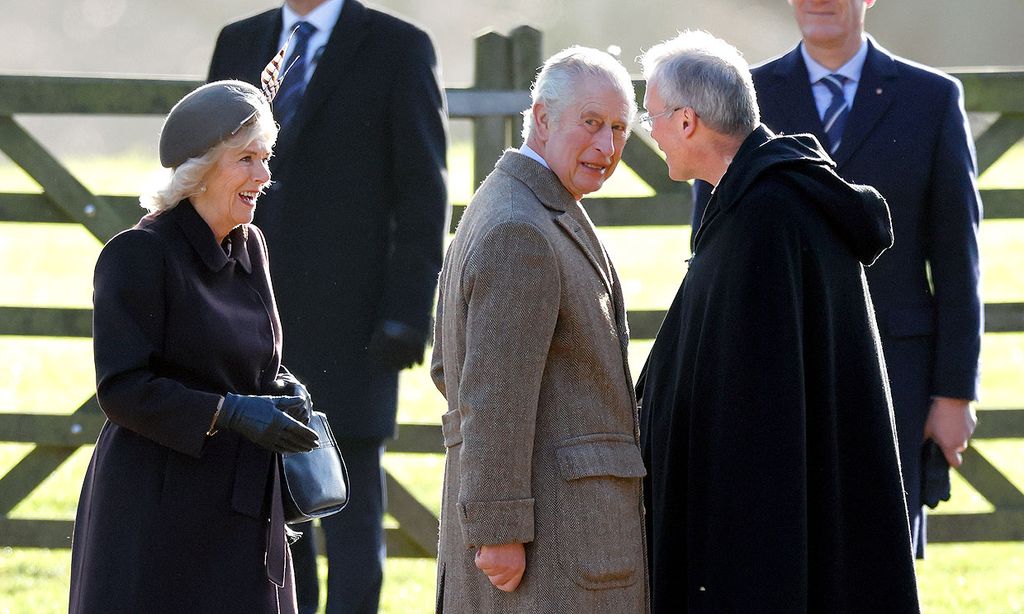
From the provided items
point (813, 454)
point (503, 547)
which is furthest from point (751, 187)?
point (503, 547)

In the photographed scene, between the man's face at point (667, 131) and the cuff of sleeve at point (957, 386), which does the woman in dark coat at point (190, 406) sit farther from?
the cuff of sleeve at point (957, 386)

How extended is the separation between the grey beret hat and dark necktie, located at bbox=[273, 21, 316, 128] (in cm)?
93

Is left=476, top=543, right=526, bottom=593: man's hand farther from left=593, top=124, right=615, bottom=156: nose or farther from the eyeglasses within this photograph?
the eyeglasses

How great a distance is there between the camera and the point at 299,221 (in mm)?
4137

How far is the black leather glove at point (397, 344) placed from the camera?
4051 mm

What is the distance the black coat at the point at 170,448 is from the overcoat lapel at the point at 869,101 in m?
1.68

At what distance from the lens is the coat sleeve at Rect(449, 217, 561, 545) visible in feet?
8.92

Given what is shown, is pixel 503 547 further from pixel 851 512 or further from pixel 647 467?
pixel 851 512

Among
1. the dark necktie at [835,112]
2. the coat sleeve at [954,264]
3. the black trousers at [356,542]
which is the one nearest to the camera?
the coat sleeve at [954,264]

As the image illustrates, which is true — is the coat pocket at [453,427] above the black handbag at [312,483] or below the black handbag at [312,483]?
above

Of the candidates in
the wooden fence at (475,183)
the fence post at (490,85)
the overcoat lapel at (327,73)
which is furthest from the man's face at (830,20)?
the fence post at (490,85)

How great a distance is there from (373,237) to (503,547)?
1.64 m

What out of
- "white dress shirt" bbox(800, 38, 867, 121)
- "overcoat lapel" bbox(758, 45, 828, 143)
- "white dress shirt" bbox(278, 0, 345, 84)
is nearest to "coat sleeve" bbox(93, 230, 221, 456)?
"white dress shirt" bbox(278, 0, 345, 84)

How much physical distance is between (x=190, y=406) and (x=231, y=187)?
53 cm
